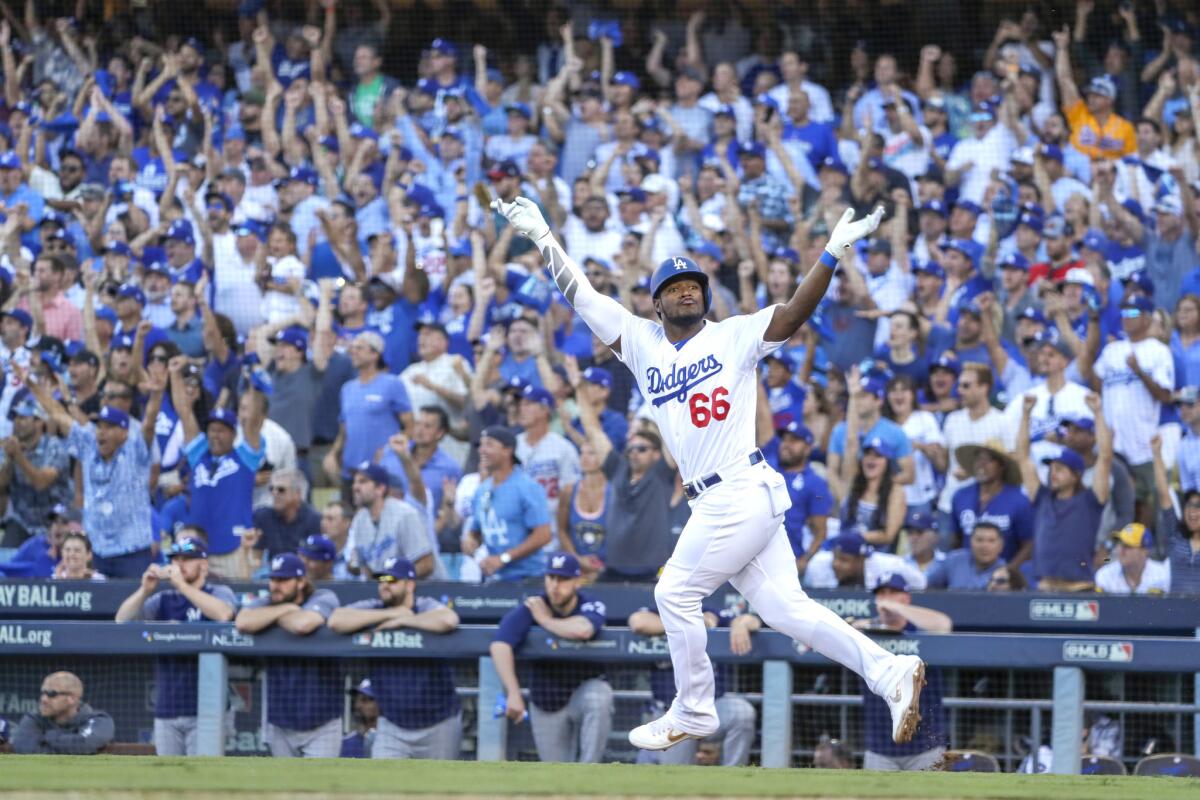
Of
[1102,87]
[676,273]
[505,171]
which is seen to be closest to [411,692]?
[676,273]

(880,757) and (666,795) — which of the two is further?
(880,757)

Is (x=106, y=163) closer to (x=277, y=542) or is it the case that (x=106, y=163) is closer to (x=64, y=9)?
(x=64, y=9)

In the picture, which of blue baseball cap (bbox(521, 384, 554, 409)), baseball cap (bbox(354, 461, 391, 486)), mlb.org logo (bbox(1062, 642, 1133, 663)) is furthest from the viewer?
blue baseball cap (bbox(521, 384, 554, 409))

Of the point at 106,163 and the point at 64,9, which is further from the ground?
the point at 64,9

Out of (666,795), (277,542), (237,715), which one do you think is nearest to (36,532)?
(277,542)

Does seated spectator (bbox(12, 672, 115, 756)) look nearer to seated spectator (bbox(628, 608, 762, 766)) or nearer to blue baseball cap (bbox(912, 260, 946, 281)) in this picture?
seated spectator (bbox(628, 608, 762, 766))

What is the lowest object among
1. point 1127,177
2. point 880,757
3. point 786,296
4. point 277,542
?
point 880,757

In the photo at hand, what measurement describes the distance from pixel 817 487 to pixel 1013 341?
77.1 inches

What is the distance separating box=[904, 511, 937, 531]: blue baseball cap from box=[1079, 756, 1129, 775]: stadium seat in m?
1.77

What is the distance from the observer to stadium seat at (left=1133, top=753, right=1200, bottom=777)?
24.1 feet

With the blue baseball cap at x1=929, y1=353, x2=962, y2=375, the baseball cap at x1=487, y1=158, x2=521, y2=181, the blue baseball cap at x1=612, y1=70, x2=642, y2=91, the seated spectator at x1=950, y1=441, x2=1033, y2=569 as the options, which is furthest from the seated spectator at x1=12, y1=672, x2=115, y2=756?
the blue baseball cap at x1=612, y1=70, x2=642, y2=91

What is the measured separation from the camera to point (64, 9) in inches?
606

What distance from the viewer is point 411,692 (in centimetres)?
839

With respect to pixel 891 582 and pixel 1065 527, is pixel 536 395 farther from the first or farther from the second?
pixel 1065 527
